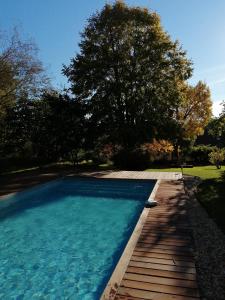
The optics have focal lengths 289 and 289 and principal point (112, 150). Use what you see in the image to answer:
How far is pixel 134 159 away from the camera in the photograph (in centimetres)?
2245

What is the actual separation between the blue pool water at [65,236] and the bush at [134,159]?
611 cm

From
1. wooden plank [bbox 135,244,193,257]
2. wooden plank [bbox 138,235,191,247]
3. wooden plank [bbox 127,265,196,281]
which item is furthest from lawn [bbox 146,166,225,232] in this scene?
wooden plank [bbox 127,265,196,281]

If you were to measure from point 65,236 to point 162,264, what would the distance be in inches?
181

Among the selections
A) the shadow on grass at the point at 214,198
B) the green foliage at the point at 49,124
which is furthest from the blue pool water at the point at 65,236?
the green foliage at the point at 49,124

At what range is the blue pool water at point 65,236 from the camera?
20.8 ft

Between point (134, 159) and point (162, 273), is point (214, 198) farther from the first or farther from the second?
point (134, 159)

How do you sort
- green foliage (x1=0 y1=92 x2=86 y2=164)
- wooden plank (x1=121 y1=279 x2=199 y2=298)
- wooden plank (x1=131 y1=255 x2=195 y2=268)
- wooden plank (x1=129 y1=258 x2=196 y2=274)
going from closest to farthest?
wooden plank (x1=121 y1=279 x2=199 y2=298), wooden plank (x1=129 y1=258 x2=196 y2=274), wooden plank (x1=131 y1=255 x2=195 y2=268), green foliage (x1=0 y1=92 x2=86 y2=164)

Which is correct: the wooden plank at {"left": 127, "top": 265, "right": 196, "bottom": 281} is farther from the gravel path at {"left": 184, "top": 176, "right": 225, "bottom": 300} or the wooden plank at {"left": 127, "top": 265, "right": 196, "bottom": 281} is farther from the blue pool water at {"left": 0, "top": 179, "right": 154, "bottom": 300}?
the blue pool water at {"left": 0, "top": 179, "right": 154, "bottom": 300}

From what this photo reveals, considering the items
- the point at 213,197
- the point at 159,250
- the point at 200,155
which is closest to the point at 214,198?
the point at 213,197

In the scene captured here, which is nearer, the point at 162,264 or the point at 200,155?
the point at 162,264

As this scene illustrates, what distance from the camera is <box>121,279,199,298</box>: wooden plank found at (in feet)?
15.0

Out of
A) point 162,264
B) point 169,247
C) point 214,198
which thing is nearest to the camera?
point 162,264

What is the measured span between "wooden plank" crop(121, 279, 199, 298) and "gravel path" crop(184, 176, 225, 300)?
0.21 metres

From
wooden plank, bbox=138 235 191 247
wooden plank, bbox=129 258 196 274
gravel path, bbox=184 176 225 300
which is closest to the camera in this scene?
gravel path, bbox=184 176 225 300
